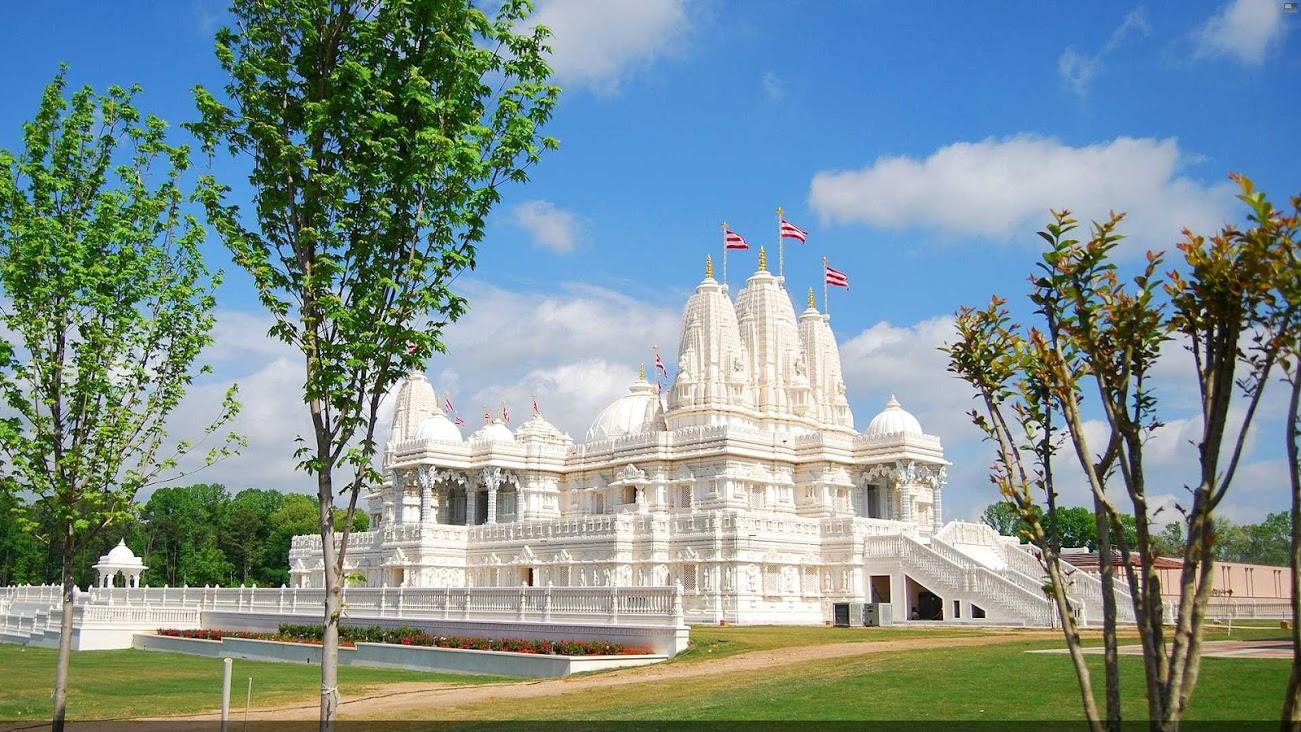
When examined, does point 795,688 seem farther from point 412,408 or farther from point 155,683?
point 412,408

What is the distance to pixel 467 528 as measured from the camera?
69812 millimetres

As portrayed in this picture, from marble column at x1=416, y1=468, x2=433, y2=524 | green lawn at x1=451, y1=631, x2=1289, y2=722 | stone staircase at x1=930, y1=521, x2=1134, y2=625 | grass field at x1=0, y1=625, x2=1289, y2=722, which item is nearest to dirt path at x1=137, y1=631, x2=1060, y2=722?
grass field at x1=0, y1=625, x2=1289, y2=722

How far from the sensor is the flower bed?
33750mm

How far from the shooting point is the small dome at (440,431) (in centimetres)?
7688

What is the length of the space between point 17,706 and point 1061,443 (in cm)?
2592

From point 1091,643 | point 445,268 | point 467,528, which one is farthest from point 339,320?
point 467,528

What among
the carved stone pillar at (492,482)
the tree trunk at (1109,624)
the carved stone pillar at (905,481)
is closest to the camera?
the tree trunk at (1109,624)

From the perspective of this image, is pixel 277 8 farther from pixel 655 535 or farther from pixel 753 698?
pixel 655 535

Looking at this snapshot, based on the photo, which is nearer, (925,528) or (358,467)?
(358,467)

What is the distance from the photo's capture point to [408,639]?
4059 centimetres

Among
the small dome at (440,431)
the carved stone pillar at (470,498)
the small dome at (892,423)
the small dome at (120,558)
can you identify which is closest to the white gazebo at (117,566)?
the small dome at (120,558)

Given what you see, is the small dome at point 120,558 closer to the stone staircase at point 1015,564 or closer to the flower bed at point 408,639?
the flower bed at point 408,639

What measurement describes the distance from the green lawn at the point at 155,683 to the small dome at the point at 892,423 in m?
38.2

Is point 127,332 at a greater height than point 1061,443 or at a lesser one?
greater
